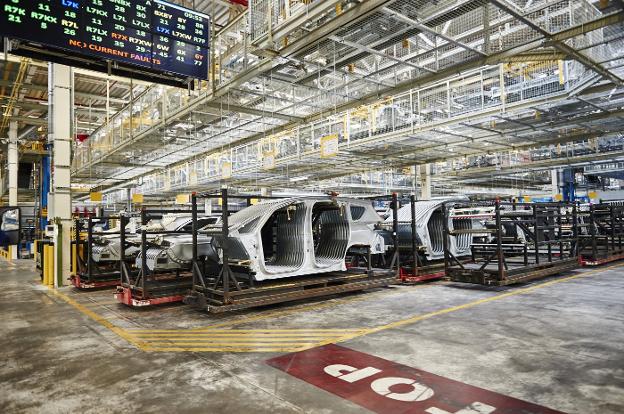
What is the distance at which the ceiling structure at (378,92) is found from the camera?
6191 mm

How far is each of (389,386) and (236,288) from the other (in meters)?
3.66

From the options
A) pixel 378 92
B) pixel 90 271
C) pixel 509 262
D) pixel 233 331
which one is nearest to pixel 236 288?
pixel 233 331

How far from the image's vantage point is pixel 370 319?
6.08 meters

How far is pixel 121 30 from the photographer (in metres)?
7.16

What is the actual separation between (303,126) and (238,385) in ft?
31.7

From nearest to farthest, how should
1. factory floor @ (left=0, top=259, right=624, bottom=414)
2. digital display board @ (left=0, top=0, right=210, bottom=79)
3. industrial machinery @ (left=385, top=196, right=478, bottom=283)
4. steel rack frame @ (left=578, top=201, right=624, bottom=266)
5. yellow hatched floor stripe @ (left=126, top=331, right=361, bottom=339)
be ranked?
Answer: factory floor @ (left=0, top=259, right=624, bottom=414) → yellow hatched floor stripe @ (left=126, top=331, right=361, bottom=339) → digital display board @ (left=0, top=0, right=210, bottom=79) → industrial machinery @ (left=385, top=196, right=478, bottom=283) → steel rack frame @ (left=578, top=201, right=624, bottom=266)

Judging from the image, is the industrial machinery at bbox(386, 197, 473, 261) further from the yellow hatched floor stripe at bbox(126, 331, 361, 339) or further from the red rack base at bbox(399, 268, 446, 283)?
the yellow hatched floor stripe at bbox(126, 331, 361, 339)

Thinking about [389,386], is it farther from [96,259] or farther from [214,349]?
[96,259]

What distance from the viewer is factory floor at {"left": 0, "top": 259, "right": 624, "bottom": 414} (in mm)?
3338

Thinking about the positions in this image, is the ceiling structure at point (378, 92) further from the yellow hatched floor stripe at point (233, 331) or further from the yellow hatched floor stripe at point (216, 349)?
the yellow hatched floor stripe at point (216, 349)

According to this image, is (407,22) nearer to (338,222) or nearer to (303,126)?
(338,222)

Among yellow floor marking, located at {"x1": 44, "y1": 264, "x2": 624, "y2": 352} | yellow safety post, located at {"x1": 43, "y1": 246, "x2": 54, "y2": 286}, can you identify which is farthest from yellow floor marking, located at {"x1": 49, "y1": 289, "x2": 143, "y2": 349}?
yellow safety post, located at {"x1": 43, "y1": 246, "x2": 54, "y2": 286}

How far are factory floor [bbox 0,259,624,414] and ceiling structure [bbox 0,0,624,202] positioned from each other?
4.14m

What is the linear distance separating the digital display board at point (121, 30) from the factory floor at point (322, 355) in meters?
4.40
